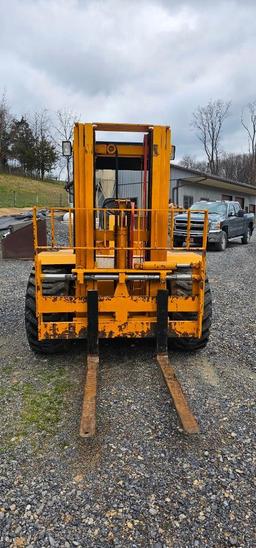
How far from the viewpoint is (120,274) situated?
14.1ft

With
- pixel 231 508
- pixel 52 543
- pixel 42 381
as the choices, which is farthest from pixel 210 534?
pixel 42 381

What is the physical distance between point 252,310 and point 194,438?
4302 millimetres

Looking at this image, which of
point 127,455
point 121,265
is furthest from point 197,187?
point 127,455

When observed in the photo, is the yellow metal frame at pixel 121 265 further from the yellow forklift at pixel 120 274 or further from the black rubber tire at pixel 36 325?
the black rubber tire at pixel 36 325

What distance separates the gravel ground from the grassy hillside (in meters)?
27.6

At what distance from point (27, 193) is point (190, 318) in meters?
37.7

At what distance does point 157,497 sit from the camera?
2.60 metres

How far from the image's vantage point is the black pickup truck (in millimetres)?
15023

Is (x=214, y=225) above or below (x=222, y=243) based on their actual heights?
above

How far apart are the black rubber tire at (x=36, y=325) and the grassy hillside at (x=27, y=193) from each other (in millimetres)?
26857

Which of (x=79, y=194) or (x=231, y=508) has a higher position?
(x=79, y=194)

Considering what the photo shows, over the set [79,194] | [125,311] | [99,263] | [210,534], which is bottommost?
[210,534]

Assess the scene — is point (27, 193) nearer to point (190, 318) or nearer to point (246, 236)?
point (246, 236)

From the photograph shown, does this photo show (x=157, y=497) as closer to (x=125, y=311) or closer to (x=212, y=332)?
(x=125, y=311)
